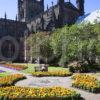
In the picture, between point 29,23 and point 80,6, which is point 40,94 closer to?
point 80,6

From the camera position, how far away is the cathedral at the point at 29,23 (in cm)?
8550

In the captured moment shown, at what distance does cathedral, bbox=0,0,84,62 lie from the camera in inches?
3366

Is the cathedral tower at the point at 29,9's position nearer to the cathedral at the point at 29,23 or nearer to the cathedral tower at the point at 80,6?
the cathedral at the point at 29,23

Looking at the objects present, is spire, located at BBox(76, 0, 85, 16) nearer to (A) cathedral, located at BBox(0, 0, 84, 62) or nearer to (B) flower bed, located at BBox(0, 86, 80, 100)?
(A) cathedral, located at BBox(0, 0, 84, 62)

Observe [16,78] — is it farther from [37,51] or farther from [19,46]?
[19,46]

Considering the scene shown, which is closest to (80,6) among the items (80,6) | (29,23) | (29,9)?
(80,6)

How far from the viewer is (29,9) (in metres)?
104

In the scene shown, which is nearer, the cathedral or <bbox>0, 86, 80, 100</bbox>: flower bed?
<bbox>0, 86, 80, 100</bbox>: flower bed

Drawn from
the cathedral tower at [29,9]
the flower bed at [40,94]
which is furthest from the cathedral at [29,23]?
the flower bed at [40,94]

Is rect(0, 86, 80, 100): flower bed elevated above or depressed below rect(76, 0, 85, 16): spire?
below

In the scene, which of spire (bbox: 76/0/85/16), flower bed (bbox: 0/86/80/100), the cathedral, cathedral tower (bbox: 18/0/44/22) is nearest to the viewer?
flower bed (bbox: 0/86/80/100)

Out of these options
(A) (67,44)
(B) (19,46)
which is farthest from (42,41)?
(B) (19,46)

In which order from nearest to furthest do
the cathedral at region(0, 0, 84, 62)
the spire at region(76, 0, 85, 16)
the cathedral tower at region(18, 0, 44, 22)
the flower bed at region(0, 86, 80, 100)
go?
1. the flower bed at region(0, 86, 80, 100)
2. the cathedral at region(0, 0, 84, 62)
3. the spire at region(76, 0, 85, 16)
4. the cathedral tower at region(18, 0, 44, 22)

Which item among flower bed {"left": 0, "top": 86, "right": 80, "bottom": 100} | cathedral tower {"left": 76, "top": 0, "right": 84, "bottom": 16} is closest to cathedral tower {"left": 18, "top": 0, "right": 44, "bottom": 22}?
cathedral tower {"left": 76, "top": 0, "right": 84, "bottom": 16}
